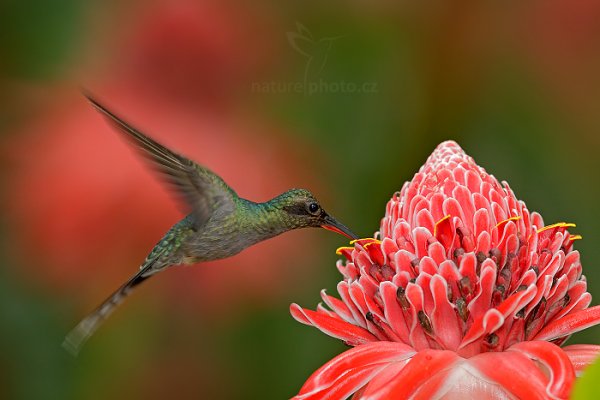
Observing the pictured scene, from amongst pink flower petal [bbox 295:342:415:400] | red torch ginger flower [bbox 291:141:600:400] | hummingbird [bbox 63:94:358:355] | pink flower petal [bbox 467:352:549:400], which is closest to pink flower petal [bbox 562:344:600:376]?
red torch ginger flower [bbox 291:141:600:400]

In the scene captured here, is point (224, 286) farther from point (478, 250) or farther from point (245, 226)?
point (478, 250)

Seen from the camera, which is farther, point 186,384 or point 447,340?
point 186,384

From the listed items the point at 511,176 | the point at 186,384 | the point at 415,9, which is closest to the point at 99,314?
the point at 186,384

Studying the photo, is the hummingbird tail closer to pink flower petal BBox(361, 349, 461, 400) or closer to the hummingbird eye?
the hummingbird eye

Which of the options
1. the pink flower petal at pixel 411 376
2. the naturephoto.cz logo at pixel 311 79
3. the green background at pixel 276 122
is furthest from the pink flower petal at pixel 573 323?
the naturephoto.cz logo at pixel 311 79

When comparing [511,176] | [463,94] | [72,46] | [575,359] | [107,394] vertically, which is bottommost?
[107,394]

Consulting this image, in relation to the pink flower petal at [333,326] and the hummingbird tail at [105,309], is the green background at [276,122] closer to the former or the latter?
the hummingbird tail at [105,309]

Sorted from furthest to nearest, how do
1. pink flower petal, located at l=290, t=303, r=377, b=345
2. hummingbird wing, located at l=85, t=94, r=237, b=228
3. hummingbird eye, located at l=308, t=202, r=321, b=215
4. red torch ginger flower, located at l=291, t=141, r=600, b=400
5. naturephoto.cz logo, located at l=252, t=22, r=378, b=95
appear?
naturephoto.cz logo, located at l=252, t=22, r=378, b=95, hummingbird eye, located at l=308, t=202, r=321, b=215, hummingbird wing, located at l=85, t=94, r=237, b=228, pink flower petal, located at l=290, t=303, r=377, b=345, red torch ginger flower, located at l=291, t=141, r=600, b=400
